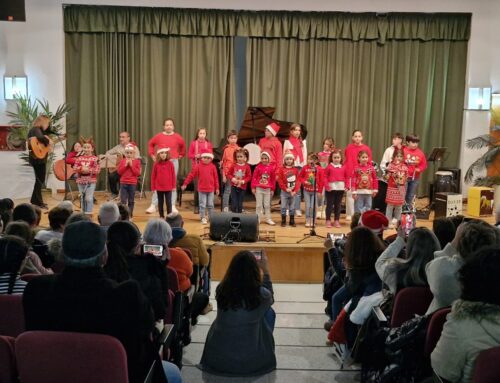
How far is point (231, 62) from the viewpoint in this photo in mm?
11844

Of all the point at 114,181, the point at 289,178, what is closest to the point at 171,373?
the point at 289,178

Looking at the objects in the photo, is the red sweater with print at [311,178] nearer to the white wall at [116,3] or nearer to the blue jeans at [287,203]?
the blue jeans at [287,203]

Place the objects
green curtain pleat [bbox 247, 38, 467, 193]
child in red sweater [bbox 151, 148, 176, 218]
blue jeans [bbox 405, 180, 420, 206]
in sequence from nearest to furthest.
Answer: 1. child in red sweater [bbox 151, 148, 176, 218]
2. blue jeans [bbox 405, 180, 420, 206]
3. green curtain pleat [bbox 247, 38, 467, 193]

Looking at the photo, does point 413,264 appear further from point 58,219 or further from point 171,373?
point 58,219

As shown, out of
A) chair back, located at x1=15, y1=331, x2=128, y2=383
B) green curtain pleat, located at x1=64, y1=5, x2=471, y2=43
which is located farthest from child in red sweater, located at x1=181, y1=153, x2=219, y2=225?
chair back, located at x1=15, y1=331, x2=128, y2=383

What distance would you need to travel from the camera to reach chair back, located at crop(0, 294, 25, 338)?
9.18ft

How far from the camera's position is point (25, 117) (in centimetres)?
1059

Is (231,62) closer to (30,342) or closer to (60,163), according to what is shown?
(60,163)

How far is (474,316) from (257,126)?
730 cm

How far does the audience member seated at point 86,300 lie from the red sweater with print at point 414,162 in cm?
681

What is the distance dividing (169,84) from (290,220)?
471cm

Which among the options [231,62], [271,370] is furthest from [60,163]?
[271,370]

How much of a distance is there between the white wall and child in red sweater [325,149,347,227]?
4369mm

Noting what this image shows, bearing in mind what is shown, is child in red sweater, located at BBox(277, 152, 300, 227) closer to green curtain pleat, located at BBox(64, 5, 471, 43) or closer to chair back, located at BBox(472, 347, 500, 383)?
green curtain pleat, located at BBox(64, 5, 471, 43)
